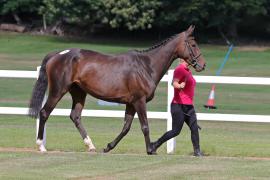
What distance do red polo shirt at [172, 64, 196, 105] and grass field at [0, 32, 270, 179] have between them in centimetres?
95

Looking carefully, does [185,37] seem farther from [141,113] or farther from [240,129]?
[240,129]

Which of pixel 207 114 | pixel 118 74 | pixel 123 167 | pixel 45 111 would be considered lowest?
pixel 207 114

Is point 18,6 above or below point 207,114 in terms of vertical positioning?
below

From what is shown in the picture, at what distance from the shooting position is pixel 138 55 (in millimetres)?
14117

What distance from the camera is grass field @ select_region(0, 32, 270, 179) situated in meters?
11.0

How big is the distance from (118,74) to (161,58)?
784mm

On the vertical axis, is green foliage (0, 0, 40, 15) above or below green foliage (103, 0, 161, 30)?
below

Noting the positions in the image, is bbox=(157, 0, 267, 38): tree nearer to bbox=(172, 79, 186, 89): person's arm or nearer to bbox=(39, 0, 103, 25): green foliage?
bbox=(39, 0, 103, 25): green foliage

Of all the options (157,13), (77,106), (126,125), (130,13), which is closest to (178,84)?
(126,125)

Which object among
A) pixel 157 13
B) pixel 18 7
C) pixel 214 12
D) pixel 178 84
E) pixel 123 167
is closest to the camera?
pixel 123 167

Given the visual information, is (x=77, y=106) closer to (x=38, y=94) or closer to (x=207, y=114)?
(x=38, y=94)

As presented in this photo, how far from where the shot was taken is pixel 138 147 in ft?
50.8

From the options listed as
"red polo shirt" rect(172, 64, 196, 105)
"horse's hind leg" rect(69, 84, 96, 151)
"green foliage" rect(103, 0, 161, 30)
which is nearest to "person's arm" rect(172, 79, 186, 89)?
"red polo shirt" rect(172, 64, 196, 105)

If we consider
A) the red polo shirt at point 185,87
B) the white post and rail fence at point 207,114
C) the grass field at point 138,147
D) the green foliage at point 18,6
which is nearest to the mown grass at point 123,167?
the grass field at point 138,147
